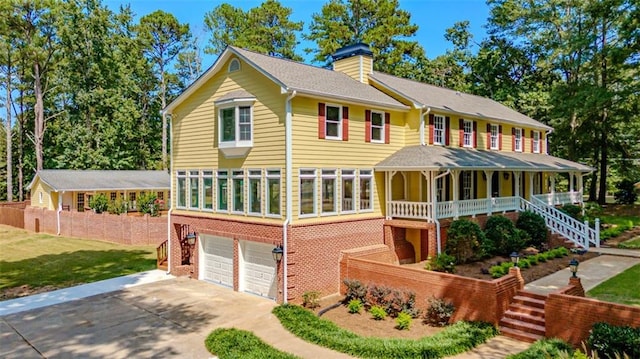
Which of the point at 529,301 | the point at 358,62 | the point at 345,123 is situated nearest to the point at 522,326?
the point at 529,301

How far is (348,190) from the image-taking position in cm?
1617

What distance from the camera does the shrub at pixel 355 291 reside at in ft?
45.9

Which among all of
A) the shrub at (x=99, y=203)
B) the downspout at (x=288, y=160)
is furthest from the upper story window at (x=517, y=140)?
the shrub at (x=99, y=203)

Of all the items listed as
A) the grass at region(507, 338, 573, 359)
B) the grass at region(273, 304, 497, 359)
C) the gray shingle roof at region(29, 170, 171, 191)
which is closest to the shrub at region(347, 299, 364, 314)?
the grass at region(273, 304, 497, 359)

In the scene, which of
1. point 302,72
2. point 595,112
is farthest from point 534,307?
point 595,112

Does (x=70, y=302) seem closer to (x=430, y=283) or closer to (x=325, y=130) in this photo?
(x=325, y=130)

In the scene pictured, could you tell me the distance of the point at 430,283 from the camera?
12.9 meters

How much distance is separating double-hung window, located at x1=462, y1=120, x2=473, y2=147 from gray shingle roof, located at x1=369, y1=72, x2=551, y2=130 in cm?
59

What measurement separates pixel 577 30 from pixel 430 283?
103 feet

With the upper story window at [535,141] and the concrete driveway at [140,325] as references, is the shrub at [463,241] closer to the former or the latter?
the concrete driveway at [140,325]

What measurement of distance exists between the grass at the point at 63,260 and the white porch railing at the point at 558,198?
70.8 ft

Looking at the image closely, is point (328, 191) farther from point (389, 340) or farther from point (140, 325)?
point (140, 325)

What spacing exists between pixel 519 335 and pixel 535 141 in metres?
20.6

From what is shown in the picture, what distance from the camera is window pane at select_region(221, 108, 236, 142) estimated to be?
15.8 m
